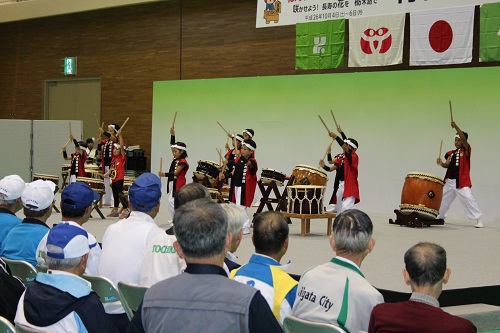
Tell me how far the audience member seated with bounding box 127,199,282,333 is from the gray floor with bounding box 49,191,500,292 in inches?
171

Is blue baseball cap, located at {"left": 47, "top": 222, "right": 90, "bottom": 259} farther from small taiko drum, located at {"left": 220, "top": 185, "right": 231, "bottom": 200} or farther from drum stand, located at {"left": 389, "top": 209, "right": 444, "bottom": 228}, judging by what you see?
small taiko drum, located at {"left": 220, "top": 185, "right": 231, "bottom": 200}

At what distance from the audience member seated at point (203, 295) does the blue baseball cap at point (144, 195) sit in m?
1.96

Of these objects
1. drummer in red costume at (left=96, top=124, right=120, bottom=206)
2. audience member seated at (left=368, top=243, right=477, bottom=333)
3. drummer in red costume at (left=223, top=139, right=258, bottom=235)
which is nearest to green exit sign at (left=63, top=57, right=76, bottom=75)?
drummer in red costume at (left=96, top=124, right=120, bottom=206)

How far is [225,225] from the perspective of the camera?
8.31 ft

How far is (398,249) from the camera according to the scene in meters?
9.48

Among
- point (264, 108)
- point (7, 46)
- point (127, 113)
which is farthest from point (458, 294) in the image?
point (7, 46)

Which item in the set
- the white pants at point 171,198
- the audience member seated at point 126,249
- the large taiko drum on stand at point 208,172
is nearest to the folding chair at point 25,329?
the audience member seated at point 126,249

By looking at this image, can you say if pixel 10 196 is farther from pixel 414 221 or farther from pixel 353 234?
pixel 414 221

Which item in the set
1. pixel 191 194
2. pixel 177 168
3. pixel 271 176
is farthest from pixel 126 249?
pixel 177 168

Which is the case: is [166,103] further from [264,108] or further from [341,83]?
[341,83]

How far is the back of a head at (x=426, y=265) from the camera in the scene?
312cm

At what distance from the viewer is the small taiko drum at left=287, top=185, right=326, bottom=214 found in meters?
10.7

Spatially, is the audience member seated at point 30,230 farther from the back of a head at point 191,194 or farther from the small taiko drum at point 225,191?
the small taiko drum at point 225,191

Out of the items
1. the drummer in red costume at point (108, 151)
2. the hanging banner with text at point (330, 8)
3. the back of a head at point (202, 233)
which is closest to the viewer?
the back of a head at point (202, 233)
